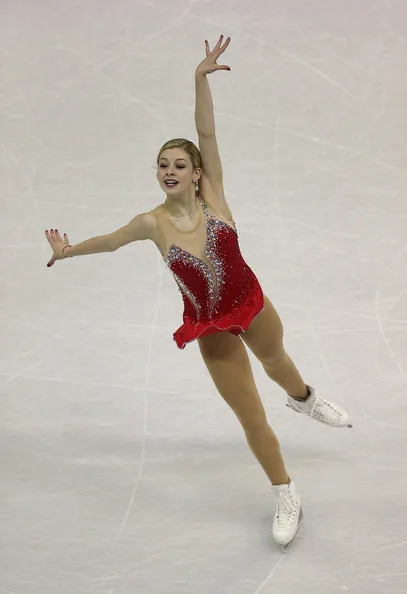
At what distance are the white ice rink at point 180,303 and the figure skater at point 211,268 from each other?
30 cm

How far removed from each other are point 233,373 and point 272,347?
261mm

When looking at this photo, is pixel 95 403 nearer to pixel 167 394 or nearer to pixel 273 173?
pixel 167 394

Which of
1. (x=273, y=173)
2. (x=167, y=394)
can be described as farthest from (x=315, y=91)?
(x=167, y=394)

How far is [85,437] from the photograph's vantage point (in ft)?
14.7

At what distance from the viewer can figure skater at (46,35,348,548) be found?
3650mm

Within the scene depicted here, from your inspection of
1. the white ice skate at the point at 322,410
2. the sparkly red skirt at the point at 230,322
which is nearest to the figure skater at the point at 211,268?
the sparkly red skirt at the point at 230,322

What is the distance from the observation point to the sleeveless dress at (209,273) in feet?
12.1

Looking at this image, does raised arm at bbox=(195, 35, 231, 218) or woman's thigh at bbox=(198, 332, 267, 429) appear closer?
raised arm at bbox=(195, 35, 231, 218)

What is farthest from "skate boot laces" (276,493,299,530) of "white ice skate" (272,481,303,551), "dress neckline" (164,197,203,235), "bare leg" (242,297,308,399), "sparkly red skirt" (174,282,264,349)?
"dress neckline" (164,197,203,235)

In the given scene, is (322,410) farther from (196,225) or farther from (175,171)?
(175,171)

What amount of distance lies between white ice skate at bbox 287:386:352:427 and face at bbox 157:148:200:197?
1.08m

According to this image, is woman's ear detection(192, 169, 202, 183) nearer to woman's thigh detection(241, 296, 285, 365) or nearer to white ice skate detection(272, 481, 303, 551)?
woman's thigh detection(241, 296, 285, 365)

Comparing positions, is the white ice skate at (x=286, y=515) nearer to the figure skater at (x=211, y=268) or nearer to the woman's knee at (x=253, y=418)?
the figure skater at (x=211, y=268)

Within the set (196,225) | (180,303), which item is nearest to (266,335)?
(196,225)
